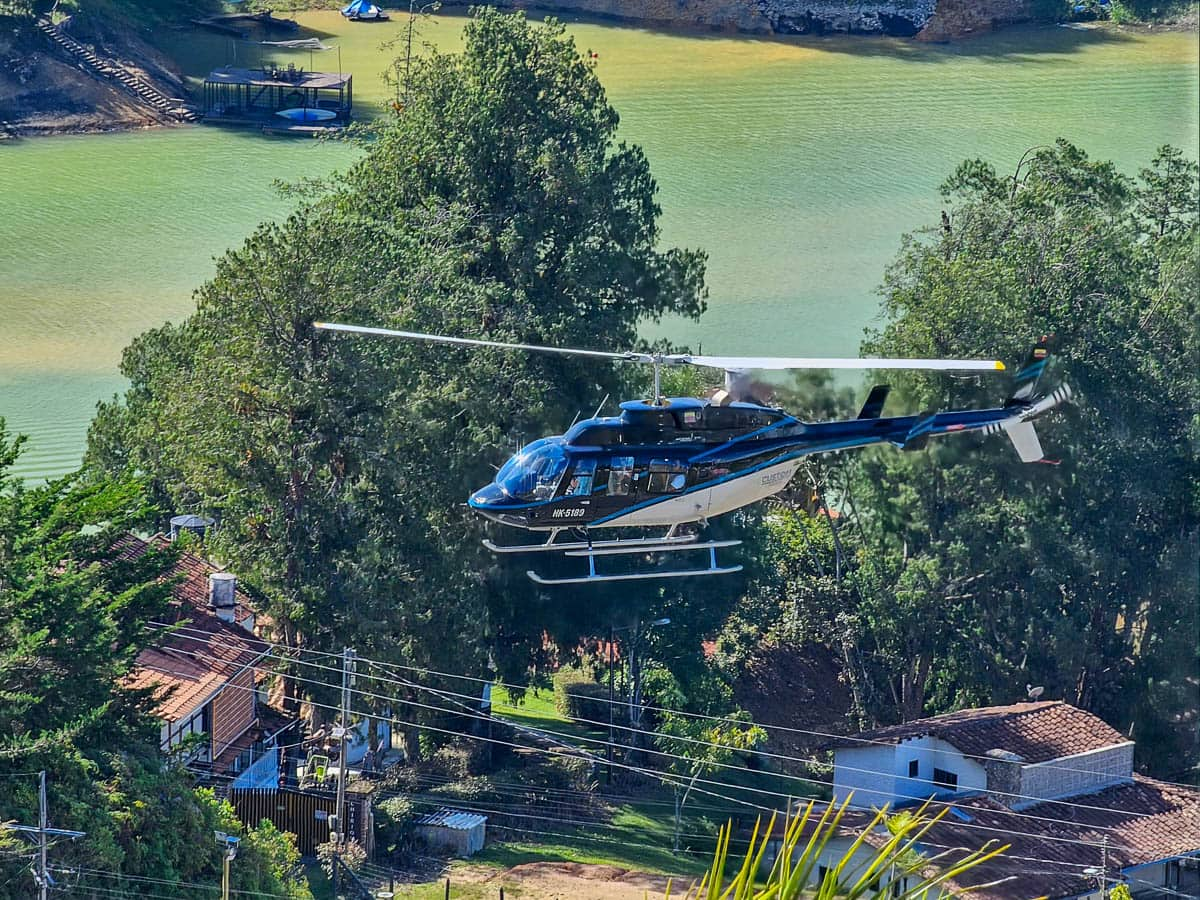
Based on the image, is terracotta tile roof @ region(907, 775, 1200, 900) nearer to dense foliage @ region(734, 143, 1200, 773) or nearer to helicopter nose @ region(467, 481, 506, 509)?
dense foliage @ region(734, 143, 1200, 773)

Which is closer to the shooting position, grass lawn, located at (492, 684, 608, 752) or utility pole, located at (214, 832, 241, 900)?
utility pole, located at (214, 832, 241, 900)

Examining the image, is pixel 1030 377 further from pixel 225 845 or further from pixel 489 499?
pixel 225 845

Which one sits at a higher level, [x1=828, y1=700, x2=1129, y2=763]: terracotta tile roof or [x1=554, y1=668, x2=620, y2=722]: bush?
[x1=828, y1=700, x2=1129, y2=763]: terracotta tile roof

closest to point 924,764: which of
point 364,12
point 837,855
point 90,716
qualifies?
point 837,855

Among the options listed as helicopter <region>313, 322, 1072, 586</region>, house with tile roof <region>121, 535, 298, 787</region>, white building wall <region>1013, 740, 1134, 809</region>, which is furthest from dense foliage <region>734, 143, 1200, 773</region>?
helicopter <region>313, 322, 1072, 586</region>

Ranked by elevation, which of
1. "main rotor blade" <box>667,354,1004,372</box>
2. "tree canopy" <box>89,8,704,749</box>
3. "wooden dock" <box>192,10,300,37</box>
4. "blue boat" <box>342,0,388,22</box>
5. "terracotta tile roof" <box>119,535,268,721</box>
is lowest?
"terracotta tile roof" <box>119,535,268,721</box>

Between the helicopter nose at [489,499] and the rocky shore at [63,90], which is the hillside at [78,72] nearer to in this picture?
the rocky shore at [63,90]

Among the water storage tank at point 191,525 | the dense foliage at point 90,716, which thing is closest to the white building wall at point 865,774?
the dense foliage at point 90,716
